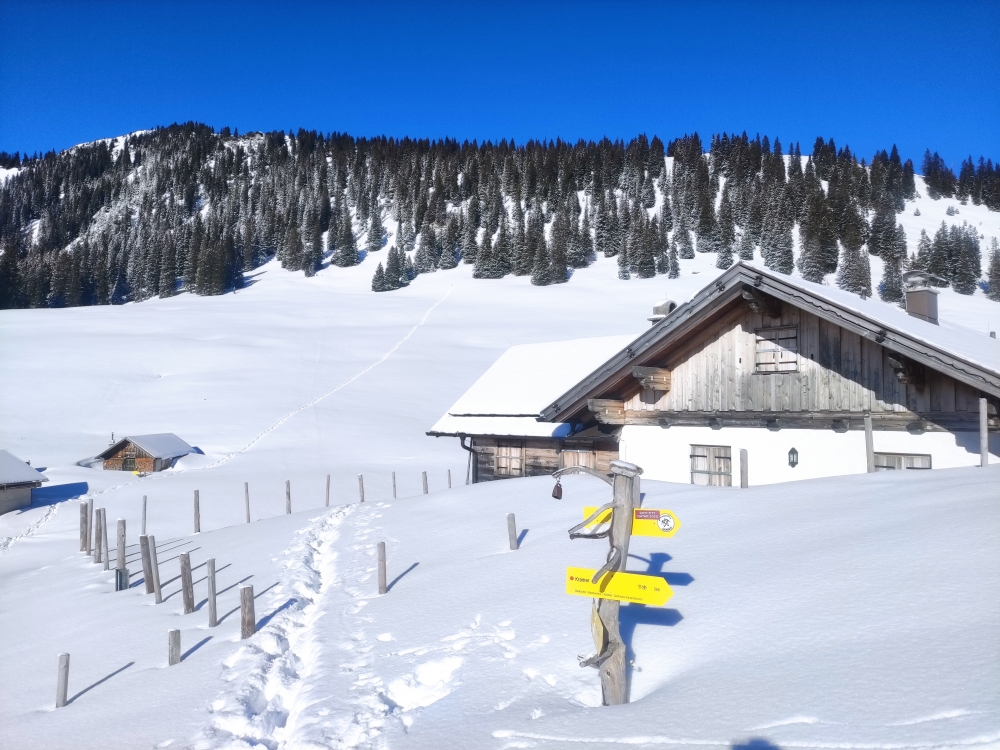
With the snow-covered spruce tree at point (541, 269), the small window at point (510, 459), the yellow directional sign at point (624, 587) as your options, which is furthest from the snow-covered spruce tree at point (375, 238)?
the yellow directional sign at point (624, 587)

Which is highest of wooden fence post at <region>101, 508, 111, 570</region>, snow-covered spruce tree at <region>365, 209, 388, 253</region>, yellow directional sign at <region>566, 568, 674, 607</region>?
snow-covered spruce tree at <region>365, 209, 388, 253</region>

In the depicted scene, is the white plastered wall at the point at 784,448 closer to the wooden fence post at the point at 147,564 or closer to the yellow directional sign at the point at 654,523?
the yellow directional sign at the point at 654,523

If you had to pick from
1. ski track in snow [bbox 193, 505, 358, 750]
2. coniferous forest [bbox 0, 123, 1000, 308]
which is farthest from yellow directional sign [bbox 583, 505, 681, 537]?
coniferous forest [bbox 0, 123, 1000, 308]

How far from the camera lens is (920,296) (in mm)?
17594

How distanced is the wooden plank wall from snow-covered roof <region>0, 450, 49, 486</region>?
26392 mm

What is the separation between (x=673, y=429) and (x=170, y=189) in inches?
7431

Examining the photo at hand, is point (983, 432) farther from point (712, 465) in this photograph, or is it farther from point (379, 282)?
point (379, 282)

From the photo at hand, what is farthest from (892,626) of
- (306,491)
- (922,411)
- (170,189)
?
(170,189)

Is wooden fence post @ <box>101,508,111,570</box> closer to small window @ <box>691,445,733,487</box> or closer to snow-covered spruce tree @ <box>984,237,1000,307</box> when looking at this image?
small window @ <box>691,445,733,487</box>

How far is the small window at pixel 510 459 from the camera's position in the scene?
21797 mm

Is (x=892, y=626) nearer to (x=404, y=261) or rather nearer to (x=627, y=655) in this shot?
(x=627, y=655)

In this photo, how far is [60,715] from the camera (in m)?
8.48

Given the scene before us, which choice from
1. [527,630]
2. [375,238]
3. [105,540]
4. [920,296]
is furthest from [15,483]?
[375,238]

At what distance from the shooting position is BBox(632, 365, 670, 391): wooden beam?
15.2 meters
